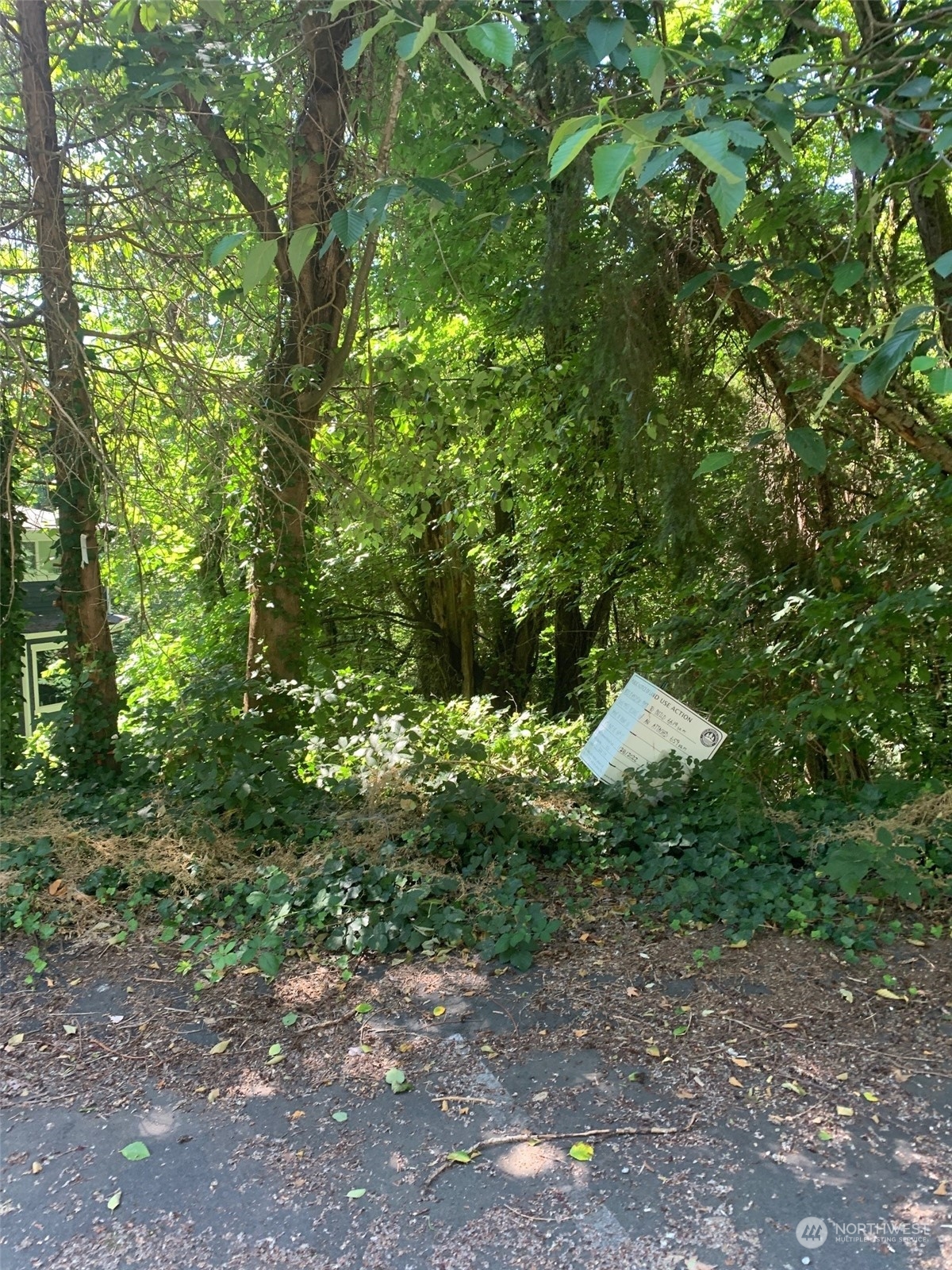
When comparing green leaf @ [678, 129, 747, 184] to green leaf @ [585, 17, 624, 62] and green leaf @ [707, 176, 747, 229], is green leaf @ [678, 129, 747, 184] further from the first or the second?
green leaf @ [585, 17, 624, 62]

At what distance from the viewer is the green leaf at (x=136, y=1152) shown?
2531mm

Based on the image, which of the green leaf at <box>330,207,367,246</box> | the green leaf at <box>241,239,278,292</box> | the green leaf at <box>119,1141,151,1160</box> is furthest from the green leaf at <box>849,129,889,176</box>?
the green leaf at <box>119,1141,151,1160</box>

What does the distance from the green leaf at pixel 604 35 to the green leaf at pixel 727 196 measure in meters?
0.56

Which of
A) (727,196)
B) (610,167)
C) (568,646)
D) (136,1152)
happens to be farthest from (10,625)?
(568,646)

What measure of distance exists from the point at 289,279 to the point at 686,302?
104 inches

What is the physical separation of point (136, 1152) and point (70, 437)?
3.81m

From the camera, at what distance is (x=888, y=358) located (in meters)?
2.36

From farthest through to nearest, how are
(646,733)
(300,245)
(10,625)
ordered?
1. (10,625)
2. (646,733)
3. (300,245)

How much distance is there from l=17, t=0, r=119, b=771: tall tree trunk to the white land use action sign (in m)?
3.15

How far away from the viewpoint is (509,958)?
3555mm

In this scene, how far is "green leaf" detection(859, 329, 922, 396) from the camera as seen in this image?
2.29m

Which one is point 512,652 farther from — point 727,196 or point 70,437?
point 727,196

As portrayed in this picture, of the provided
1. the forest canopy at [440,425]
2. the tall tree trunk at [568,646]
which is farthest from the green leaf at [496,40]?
the tall tree trunk at [568,646]

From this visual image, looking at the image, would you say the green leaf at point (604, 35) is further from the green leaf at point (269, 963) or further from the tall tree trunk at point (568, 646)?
the tall tree trunk at point (568, 646)
